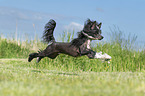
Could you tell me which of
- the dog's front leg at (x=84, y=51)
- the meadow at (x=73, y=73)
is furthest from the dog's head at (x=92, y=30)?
the meadow at (x=73, y=73)

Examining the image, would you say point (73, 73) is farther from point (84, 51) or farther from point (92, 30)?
point (92, 30)

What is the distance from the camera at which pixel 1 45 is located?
19.5m

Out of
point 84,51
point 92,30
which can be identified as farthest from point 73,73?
point 92,30

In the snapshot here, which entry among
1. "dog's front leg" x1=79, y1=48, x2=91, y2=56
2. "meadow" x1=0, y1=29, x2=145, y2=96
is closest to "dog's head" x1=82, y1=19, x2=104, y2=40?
"dog's front leg" x1=79, y1=48, x2=91, y2=56

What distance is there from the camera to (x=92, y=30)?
717 centimetres

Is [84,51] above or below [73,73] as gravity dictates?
above

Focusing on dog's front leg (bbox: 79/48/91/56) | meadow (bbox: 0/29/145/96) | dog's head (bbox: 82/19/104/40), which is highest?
dog's head (bbox: 82/19/104/40)

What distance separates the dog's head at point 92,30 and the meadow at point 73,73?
146 cm

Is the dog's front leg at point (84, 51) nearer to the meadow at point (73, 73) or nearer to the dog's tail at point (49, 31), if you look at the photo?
the meadow at point (73, 73)

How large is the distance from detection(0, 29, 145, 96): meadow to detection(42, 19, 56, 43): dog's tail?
57.7 inches

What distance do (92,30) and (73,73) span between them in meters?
2.22

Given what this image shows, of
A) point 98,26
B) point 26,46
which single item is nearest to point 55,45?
point 98,26

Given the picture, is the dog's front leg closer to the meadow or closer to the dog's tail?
the meadow

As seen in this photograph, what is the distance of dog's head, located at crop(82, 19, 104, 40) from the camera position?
23.4 feet
